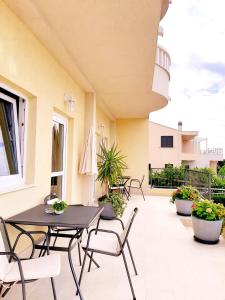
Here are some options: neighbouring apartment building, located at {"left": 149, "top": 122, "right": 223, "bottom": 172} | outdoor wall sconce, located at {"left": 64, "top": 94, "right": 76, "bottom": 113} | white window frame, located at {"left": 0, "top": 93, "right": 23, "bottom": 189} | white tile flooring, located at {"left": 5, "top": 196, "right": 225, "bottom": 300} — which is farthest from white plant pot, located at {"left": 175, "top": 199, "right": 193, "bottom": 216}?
neighbouring apartment building, located at {"left": 149, "top": 122, "right": 223, "bottom": 172}

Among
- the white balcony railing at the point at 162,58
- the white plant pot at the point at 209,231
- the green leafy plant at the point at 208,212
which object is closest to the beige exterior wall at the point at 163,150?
the white balcony railing at the point at 162,58

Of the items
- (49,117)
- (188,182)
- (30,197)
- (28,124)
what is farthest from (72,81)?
(188,182)

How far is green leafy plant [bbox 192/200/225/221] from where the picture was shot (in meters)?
4.12

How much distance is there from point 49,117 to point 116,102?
384 centimetres

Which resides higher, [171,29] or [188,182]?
[171,29]

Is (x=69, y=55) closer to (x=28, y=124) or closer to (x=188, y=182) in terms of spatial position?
(x=28, y=124)

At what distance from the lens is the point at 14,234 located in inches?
122

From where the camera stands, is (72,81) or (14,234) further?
(72,81)

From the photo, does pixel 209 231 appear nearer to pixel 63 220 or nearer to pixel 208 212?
pixel 208 212

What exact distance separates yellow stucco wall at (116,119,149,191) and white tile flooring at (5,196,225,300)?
549 centimetres

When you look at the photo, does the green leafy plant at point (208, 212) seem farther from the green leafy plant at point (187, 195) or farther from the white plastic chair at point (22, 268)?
the white plastic chair at point (22, 268)

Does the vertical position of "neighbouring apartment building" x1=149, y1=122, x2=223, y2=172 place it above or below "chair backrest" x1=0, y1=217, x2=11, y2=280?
above

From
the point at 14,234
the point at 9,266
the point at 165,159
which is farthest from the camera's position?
the point at 165,159

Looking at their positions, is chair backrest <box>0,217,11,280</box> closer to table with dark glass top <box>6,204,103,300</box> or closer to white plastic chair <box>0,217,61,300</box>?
white plastic chair <box>0,217,61,300</box>
